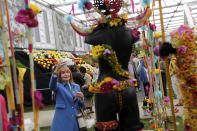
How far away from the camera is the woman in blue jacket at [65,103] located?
283 cm

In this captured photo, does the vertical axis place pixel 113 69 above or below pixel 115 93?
above

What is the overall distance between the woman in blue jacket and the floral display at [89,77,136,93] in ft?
2.42

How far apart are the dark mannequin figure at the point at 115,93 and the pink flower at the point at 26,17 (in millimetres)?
937

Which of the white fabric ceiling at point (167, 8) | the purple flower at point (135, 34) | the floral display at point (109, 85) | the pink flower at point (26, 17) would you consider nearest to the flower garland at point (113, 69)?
the floral display at point (109, 85)

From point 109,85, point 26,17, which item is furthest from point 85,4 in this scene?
point 26,17

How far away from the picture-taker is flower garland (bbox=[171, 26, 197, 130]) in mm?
1499

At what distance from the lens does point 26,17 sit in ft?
4.41

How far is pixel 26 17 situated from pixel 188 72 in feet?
3.37

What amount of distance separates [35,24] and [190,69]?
976 millimetres

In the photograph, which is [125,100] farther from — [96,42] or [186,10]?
[186,10]

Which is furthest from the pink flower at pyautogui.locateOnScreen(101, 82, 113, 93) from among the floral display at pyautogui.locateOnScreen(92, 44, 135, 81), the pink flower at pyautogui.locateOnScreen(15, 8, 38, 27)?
the pink flower at pyautogui.locateOnScreen(15, 8, 38, 27)

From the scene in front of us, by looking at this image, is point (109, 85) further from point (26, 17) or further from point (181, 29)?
point (26, 17)

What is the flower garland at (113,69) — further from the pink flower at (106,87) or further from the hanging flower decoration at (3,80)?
the hanging flower decoration at (3,80)

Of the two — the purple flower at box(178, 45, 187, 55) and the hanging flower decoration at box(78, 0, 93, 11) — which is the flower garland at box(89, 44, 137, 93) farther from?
the purple flower at box(178, 45, 187, 55)
